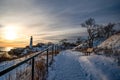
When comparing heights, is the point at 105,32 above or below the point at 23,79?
above

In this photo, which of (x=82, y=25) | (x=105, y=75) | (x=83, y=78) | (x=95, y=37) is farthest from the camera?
(x=82, y=25)

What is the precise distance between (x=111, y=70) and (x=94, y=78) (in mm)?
789

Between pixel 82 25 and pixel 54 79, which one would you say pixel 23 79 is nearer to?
pixel 54 79

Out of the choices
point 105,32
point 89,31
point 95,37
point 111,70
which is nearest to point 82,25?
point 89,31

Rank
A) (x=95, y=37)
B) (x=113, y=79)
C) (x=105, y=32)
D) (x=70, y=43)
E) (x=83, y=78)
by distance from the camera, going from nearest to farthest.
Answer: (x=113, y=79) < (x=83, y=78) < (x=105, y=32) < (x=95, y=37) < (x=70, y=43)

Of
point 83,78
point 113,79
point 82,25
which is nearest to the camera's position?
point 113,79

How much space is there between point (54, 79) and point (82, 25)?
42680 mm

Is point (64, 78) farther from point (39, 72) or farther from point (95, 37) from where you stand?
point (95, 37)

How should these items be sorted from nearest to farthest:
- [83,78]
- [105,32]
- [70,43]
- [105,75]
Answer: [105,75], [83,78], [105,32], [70,43]

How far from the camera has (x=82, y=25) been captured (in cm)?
4775

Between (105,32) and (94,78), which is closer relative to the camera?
(94,78)

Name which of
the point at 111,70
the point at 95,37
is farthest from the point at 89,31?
the point at 111,70

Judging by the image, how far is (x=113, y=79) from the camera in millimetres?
5270

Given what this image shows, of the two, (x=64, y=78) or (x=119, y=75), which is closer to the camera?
(x=119, y=75)
